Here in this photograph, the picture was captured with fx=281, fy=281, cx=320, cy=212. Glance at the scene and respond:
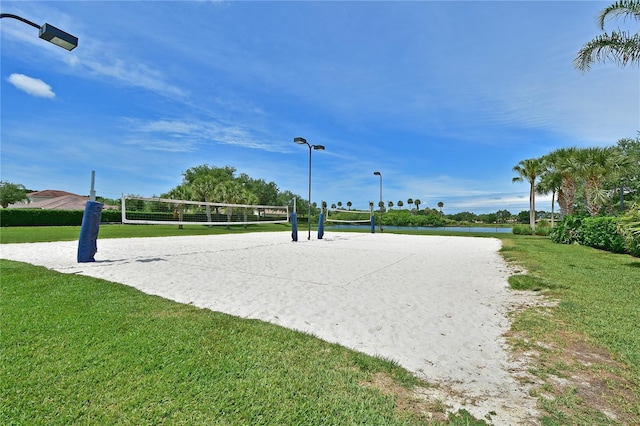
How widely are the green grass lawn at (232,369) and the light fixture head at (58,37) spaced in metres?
3.58

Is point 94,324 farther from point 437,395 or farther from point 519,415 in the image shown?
point 519,415

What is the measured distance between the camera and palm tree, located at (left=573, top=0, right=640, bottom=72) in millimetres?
7438

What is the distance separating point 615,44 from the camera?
7875 millimetres

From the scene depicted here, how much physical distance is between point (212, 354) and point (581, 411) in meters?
2.52

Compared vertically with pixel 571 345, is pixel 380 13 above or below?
above

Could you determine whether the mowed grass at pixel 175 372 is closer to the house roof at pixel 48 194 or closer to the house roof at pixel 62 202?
the house roof at pixel 62 202

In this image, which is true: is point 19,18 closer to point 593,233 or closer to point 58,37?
point 58,37

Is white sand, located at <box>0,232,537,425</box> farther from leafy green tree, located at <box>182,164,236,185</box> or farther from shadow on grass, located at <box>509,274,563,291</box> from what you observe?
leafy green tree, located at <box>182,164,236,185</box>

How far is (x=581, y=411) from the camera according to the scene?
1707 millimetres

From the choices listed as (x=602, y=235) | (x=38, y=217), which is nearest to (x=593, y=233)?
(x=602, y=235)

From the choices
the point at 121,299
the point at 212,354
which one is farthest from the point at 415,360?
the point at 121,299

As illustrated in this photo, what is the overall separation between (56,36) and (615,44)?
505 inches

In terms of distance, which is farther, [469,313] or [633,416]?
[469,313]

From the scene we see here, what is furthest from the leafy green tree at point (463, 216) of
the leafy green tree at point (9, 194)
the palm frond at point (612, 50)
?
the leafy green tree at point (9, 194)
